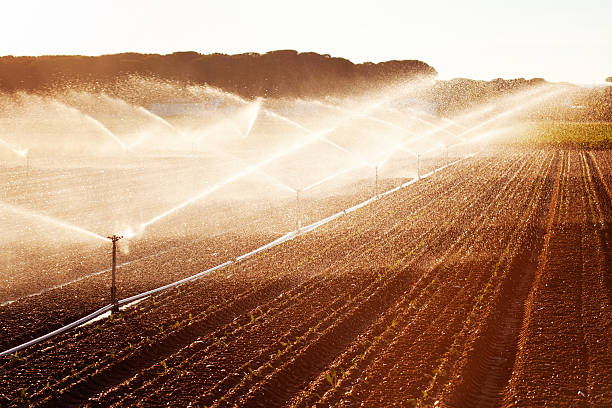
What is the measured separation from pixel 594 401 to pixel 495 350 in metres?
2.07

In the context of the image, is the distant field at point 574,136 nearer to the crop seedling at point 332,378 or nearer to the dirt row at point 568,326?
the dirt row at point 568,326

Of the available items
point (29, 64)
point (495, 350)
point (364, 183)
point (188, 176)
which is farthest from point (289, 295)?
point (29, 64)

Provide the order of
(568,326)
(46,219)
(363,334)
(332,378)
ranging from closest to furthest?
1. (332,378)
2. (363,334)
3. (568,326)
4. (46,219)

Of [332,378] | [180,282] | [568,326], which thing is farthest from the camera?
[180,282]

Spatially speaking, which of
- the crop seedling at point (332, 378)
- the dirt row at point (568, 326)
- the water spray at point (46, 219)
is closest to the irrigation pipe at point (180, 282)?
the crop seedling at point (332, 378)

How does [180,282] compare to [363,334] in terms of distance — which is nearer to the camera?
[363,334]

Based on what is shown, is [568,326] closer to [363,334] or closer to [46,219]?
[363,334]

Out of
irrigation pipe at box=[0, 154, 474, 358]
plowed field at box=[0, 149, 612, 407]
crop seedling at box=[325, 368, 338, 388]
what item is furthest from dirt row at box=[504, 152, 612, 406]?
irrigation pipe at box=[0, 154, 474, 358]

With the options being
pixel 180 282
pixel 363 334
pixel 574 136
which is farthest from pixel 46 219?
pixel 574 136

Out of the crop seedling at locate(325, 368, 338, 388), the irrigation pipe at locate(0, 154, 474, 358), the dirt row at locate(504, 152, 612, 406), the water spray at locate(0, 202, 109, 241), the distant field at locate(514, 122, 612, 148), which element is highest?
the distant field at locate(514, 122, 612, 148)

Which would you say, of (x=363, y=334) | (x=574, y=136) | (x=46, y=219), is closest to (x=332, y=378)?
(x=363, y=334)

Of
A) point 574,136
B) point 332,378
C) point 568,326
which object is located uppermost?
point 574,136

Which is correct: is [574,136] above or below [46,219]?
above

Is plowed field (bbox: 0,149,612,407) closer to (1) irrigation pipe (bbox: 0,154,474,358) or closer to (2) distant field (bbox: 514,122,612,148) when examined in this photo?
(1) irrigation pipe (bbox: 0,154,474,358)
